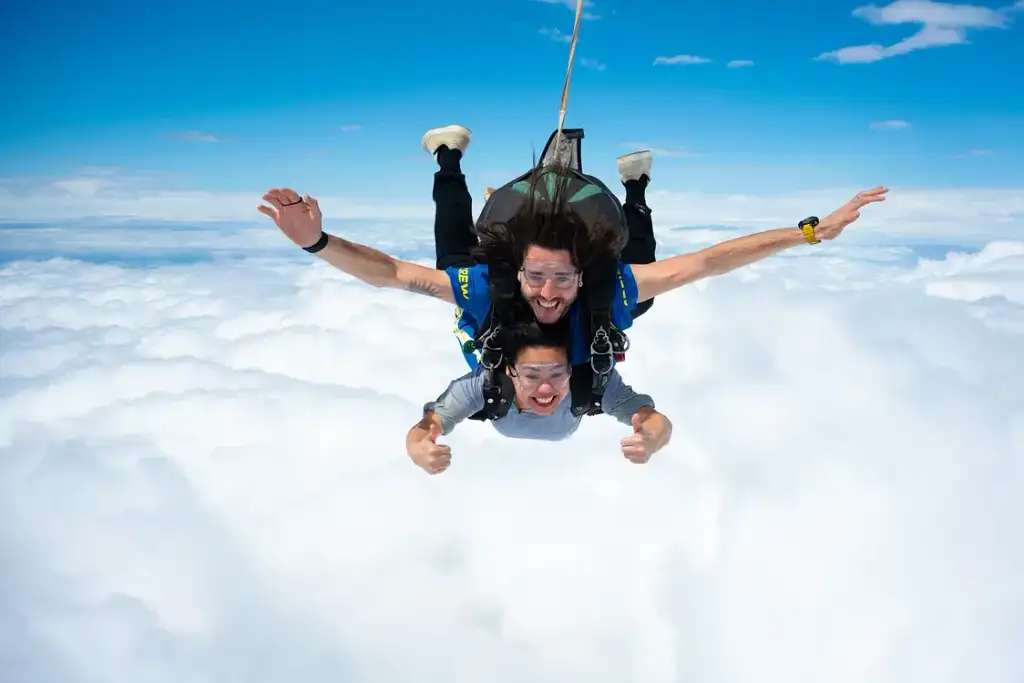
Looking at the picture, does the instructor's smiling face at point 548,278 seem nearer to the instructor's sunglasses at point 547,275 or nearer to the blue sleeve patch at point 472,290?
the instructor's sunglasses at point 547,275

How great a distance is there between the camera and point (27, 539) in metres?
141

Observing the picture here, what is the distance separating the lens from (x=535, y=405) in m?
4.03

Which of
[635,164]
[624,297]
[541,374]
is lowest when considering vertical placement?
[541,374]

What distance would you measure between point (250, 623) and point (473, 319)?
15205cm

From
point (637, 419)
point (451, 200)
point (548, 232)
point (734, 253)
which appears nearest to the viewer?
point (548, 232)

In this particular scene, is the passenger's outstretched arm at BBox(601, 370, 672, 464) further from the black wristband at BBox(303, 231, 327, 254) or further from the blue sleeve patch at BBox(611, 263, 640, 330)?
the black wristband at BBox(303, 231, 327, 254)

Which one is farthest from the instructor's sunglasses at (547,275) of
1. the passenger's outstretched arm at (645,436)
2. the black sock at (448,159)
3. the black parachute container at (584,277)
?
the black sock at (448,159)

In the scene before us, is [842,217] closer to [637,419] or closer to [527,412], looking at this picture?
[637,419]

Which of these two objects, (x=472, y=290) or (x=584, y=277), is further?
(x=472, y=290)

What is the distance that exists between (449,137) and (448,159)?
17 cm

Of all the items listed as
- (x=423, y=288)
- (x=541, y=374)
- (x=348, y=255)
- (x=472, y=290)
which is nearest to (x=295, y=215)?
(x=348, y=255)

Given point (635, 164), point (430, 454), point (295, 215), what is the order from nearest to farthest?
1. point (295, 215)
2. point (430, 454)
3. point (635, 164)

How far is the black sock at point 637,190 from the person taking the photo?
5.30 metres

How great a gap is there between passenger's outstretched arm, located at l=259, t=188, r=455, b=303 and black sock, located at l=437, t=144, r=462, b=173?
4.38 ft
